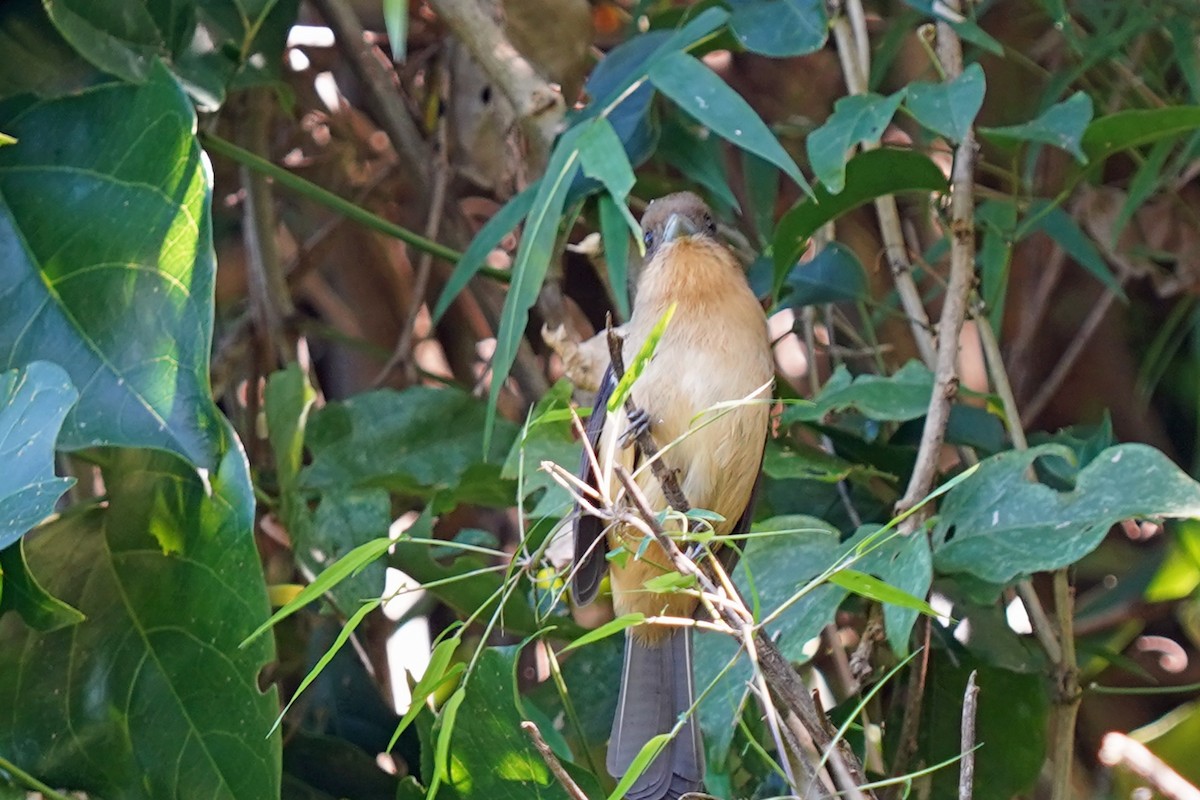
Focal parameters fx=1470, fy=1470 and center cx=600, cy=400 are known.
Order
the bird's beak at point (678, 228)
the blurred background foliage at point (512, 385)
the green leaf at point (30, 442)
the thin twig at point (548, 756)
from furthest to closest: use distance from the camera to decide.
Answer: the bird's beak at point (678, 228) < the blurred background foliage at point (512, 385) < the green leaf at point (30, 442) < the thin twig at point (548, 756)

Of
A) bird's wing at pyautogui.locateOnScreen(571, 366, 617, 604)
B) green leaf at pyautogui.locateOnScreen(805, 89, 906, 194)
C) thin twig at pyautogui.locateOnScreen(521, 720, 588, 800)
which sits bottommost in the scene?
bird's wing at pyautogui.locateOnScreen(571, 366, 617, 604)

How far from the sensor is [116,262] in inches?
75.0

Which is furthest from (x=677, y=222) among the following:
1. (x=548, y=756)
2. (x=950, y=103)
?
(x=548, y=756)

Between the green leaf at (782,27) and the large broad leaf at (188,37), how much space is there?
759 millimetres

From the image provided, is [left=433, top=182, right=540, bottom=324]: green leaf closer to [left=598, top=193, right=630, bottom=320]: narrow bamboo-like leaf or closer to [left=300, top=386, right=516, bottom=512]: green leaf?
[left=598, top=193, right=630, bottom=320]: narrow bamboo-like leaf

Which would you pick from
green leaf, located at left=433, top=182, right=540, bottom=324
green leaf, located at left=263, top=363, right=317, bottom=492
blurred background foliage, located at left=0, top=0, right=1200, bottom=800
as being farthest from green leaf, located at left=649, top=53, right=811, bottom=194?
green leaf, located at left=263, top=363, right=317, bottom=492

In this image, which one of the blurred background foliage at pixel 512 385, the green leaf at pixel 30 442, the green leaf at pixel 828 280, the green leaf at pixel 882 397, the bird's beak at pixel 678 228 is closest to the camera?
the green leaf at pixel 30 442

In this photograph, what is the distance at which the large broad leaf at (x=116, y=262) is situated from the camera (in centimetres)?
177

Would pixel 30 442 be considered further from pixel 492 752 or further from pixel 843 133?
pixel 843 133

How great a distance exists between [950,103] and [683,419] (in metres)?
0.66

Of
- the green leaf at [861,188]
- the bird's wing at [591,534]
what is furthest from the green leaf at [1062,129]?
the bird's wing at [591,534]

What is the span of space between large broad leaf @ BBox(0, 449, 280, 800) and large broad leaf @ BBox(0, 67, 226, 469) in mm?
139

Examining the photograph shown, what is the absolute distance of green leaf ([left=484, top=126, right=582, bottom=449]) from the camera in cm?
195

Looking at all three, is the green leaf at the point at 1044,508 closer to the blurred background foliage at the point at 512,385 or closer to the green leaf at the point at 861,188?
the blurred background foliage at the point at 512,385
